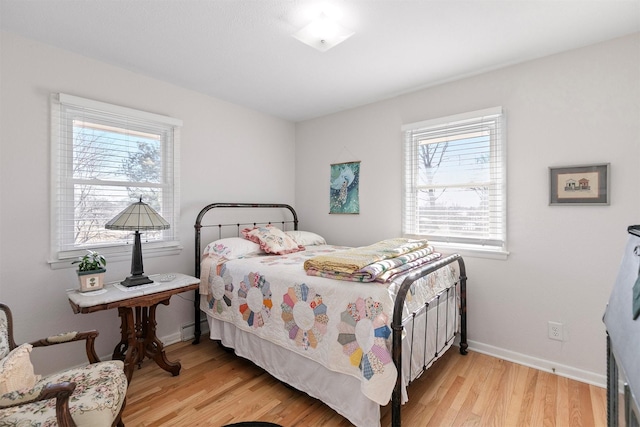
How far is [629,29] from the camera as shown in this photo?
1.96 m

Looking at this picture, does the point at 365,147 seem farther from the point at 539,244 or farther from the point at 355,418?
the point at 355,418

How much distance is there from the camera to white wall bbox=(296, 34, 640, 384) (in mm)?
2057

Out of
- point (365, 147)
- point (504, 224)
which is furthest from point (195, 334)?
point (504, 224)

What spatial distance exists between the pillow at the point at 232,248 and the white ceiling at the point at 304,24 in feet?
4.89

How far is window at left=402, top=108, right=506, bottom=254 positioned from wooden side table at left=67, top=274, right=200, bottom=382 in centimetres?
217

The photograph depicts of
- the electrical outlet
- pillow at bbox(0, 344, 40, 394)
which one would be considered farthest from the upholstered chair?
the electrical outlet

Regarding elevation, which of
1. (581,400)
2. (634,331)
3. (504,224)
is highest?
(504,224)

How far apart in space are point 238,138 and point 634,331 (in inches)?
131

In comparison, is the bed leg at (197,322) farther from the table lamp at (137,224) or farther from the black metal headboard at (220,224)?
the table lamp at (137,224)

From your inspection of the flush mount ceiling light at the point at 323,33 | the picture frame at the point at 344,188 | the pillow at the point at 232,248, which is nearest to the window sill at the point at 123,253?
the pillow at the point at 232,248

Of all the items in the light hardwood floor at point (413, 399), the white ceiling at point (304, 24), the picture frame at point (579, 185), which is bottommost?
the light hardwood floor at point (413, 399)

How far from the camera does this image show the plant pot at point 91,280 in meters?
2.04

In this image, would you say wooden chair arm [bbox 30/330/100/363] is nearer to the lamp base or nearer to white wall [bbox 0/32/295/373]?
the lamp base

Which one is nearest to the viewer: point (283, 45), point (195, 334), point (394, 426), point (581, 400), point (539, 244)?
point (394, 426)
